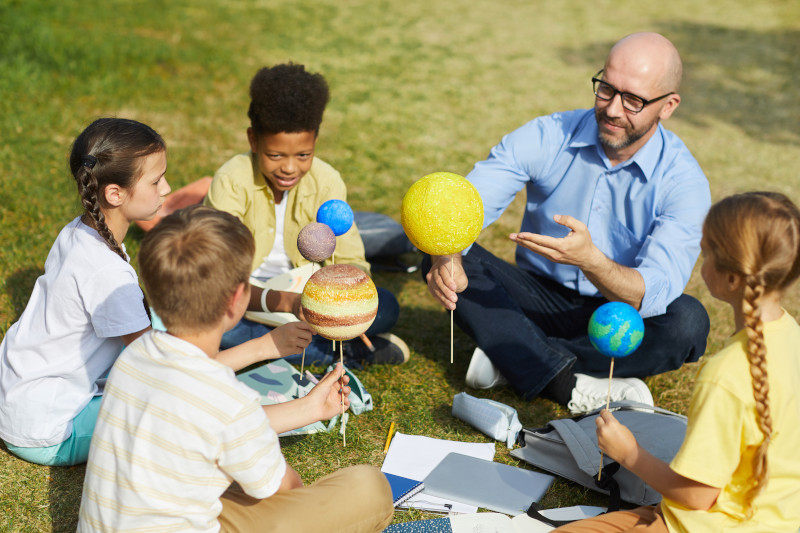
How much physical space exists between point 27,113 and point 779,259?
702cm

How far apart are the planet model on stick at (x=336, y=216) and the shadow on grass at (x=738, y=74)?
6503 millimetres

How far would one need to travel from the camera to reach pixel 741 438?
233cm

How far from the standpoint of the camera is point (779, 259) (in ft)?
7.48

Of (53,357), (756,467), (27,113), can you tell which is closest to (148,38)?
(27,113)

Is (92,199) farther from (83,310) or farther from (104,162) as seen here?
(83,310)

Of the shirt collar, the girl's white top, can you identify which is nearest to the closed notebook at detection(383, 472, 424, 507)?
the girl's white top

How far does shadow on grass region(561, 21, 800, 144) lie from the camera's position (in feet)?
29.5

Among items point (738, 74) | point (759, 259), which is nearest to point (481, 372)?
point (759, 259)

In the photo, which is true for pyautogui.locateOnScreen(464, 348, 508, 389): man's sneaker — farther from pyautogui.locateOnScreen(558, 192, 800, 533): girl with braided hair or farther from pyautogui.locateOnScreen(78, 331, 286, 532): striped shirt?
pyautogui.locateOnScreen(78, 331, 286, 532): striped shirt

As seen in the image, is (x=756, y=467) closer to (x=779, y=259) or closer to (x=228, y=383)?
(x=779, y=259)

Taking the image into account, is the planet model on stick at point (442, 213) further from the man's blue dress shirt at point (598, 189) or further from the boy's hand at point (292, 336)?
the man's blue dress shirt at point (598, 189)

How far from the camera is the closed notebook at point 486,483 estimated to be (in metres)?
3.21

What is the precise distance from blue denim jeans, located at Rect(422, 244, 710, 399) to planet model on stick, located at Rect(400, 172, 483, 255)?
76cm

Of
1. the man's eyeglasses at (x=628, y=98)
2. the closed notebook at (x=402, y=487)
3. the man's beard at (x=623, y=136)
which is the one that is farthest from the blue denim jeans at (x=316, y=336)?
the man's eyeglasses at (x=628, y=98)
